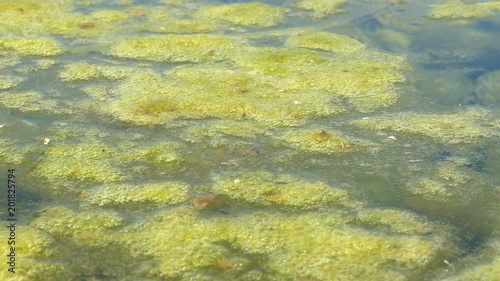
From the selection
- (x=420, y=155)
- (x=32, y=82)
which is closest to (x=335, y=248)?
(x=420, y=155)

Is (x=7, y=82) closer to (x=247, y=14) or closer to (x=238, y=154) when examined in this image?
(x=238, y=154)

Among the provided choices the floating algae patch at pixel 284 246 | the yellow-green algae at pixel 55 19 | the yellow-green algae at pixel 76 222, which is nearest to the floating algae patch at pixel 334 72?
the yellow-green algae at pixel 55 19

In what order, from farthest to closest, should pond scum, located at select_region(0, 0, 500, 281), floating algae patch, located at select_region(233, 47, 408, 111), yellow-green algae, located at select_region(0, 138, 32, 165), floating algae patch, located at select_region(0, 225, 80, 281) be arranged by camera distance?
floating algae patch, located at select_region(233, 47, 408, 111) → yellow-green algae, located at select_region(0, 138, 32, 165) → pond scum, located at select_region(0, 0, 500, 281) → floating algae patch, located at select_region(0, 225, 80, 281)

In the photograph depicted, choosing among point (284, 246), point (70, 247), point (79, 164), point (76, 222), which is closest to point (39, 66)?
point (79, 164)

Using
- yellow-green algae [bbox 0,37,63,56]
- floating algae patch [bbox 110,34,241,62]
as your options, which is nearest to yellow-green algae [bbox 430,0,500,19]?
floating algae patch [bbox 110,34,241,62]

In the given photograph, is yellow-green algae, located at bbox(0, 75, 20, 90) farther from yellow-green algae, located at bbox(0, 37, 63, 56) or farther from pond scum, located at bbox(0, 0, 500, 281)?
yellow-green algae, located at bbox(0, 37, 63, 56)

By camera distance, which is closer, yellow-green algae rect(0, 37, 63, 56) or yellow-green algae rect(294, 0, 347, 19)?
yellow-green algae rect(0, 37, 63, 56)

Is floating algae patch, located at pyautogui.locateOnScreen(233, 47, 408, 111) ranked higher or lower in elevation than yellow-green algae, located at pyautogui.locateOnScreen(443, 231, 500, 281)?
higher
